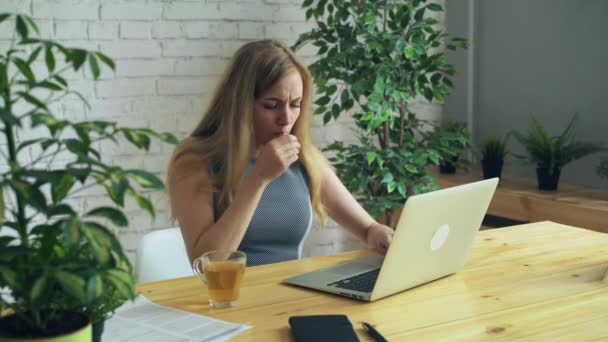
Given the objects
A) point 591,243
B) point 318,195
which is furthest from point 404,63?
point 591,243

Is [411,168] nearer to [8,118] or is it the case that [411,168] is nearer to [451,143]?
[451,143]

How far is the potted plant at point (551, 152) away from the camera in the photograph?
8.95ft

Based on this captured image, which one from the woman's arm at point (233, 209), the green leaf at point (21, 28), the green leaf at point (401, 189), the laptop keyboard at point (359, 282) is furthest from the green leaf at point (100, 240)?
the green leaf at point (401, 189)

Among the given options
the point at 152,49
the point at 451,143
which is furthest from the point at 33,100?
the point at 451,143

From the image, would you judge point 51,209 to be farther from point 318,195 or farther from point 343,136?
point 343,136

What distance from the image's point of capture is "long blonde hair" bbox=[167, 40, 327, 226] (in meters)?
1.87

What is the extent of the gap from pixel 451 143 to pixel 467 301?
1797mm

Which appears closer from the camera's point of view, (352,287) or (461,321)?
(461,321)

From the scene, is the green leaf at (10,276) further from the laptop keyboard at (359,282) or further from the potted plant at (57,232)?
the laptop keyboard at (359,282)

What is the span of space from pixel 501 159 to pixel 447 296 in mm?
1769

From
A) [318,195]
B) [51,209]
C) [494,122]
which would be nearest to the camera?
[51,209]

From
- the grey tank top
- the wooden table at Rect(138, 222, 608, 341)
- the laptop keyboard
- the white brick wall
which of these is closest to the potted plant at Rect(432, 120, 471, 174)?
the white brick wall

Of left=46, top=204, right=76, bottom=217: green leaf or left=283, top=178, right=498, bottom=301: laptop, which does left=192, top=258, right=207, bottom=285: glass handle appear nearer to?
left=283, top=178, right=498, bottom=301: laptop

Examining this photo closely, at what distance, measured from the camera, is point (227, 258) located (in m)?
1.29
